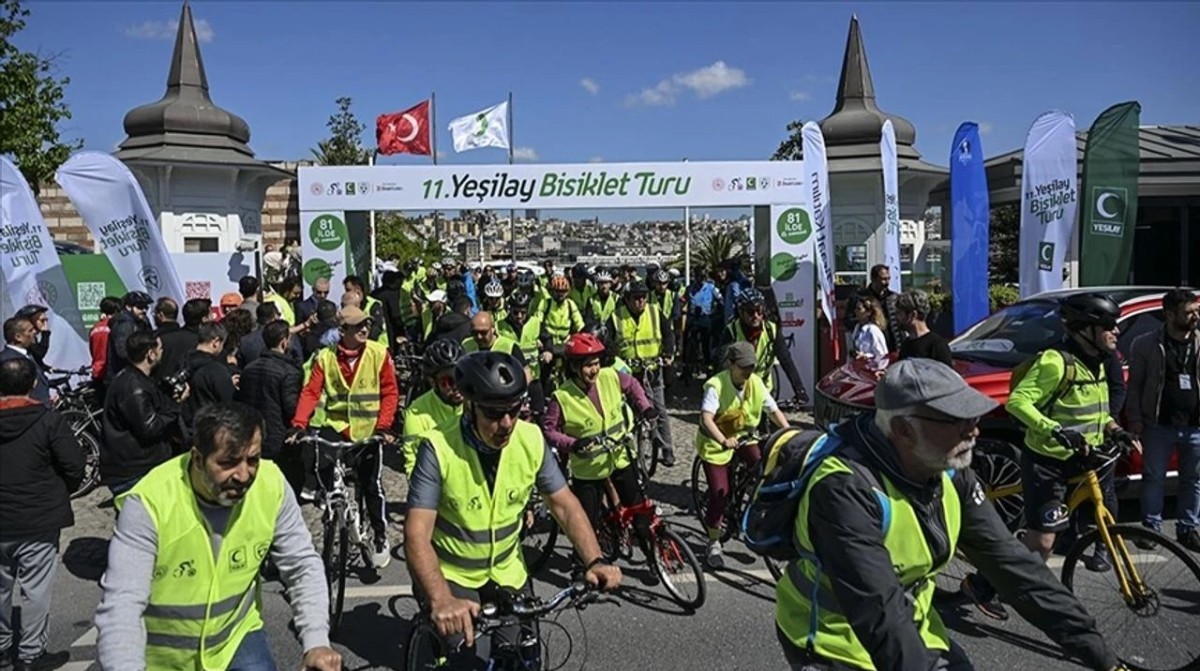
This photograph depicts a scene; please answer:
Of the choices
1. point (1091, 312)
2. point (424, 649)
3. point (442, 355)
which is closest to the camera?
point (424, 649)

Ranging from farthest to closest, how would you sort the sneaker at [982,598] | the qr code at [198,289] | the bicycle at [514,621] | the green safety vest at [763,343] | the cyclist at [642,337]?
the qr code at [198,289], the cyclist at [642,337], the green safety vest at [763,343], the sneaker at [982,598], the bicycle at [514,621]

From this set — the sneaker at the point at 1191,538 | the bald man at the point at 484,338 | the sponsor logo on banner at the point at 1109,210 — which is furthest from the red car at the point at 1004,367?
the bald man at the point at 484,338

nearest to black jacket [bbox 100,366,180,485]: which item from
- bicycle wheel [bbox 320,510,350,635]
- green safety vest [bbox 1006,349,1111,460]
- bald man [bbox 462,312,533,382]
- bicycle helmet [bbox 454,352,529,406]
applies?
bicycle wheel [bbox 320,510,350,635]

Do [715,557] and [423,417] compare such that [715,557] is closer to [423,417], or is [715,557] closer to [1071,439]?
[423,417]

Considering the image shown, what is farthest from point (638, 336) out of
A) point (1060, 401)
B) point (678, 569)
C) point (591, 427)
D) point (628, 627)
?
point (1060, 401)

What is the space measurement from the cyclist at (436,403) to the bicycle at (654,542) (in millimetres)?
1015

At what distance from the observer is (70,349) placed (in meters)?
10.3

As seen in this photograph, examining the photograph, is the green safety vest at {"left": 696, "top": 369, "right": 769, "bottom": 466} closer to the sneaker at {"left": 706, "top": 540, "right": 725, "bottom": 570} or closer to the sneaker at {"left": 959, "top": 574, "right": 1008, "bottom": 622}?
the sneaker at {"left": 706, "top": 540, "right": 725, "bottom": 570}

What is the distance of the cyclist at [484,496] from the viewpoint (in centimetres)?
333

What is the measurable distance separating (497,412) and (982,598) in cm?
328

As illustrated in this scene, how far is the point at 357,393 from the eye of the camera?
6660 mm

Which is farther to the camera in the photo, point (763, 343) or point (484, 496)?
point (763, 343)

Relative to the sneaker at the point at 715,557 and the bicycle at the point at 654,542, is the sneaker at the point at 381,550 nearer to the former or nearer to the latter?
the bicycle at the point at 654,542

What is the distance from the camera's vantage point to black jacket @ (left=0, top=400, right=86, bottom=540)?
15.9ft
